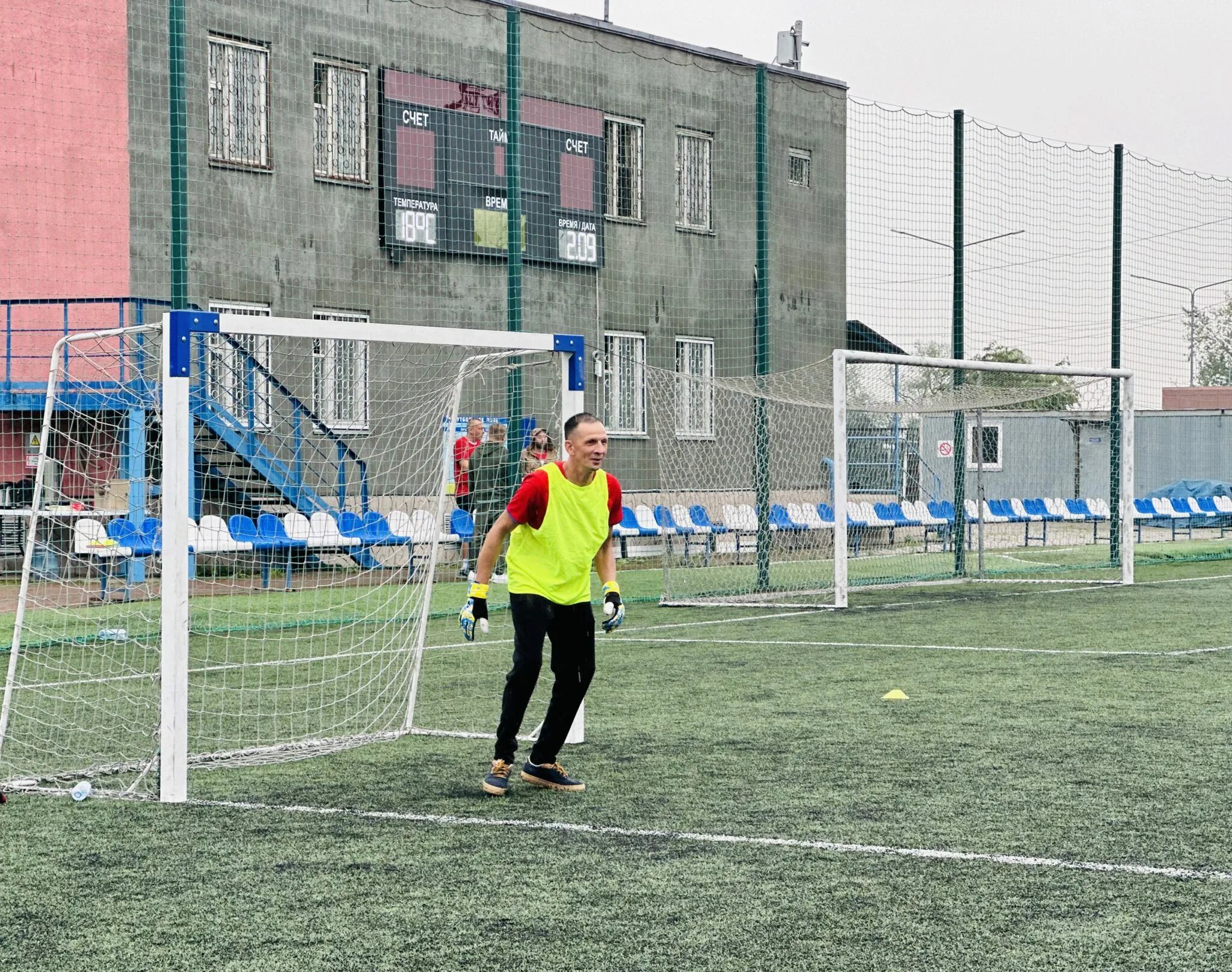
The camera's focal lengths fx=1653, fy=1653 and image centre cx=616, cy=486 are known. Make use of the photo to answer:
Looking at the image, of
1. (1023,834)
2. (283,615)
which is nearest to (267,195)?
(283,615)

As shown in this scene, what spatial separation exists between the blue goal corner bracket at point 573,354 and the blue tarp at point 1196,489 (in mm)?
30153

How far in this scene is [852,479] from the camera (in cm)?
2161

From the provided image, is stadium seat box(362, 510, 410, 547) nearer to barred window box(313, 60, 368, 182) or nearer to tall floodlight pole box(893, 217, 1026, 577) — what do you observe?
tall floodlight pole box(893, 217, 1026, 577)

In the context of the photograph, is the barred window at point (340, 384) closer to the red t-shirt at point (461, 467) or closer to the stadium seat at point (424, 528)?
the red t-shirt at point (461, 467)

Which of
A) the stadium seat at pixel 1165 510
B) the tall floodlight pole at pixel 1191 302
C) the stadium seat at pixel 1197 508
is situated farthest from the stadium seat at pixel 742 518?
the stadium seat at pixel 1197 508

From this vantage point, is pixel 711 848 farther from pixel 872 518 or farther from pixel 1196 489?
pixel 1196 489

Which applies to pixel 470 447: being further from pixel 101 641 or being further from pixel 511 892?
pixel 511 892

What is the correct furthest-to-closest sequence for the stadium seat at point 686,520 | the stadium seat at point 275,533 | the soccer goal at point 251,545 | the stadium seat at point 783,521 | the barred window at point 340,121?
the barred window at point 340,121, the stadium seat at point 686,520, the stadium seat at point 783,521, the stadium seat at point 275,533, the soccer goal at point 251,545

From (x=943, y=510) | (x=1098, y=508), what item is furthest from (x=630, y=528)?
(x=1098, y=508)

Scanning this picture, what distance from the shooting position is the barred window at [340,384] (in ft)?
55.5

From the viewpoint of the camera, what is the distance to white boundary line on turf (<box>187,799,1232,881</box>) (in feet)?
17.3

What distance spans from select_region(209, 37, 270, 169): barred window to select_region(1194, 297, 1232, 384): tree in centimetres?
1293

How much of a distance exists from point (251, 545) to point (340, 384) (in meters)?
4.20

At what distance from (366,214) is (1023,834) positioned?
674 inches
